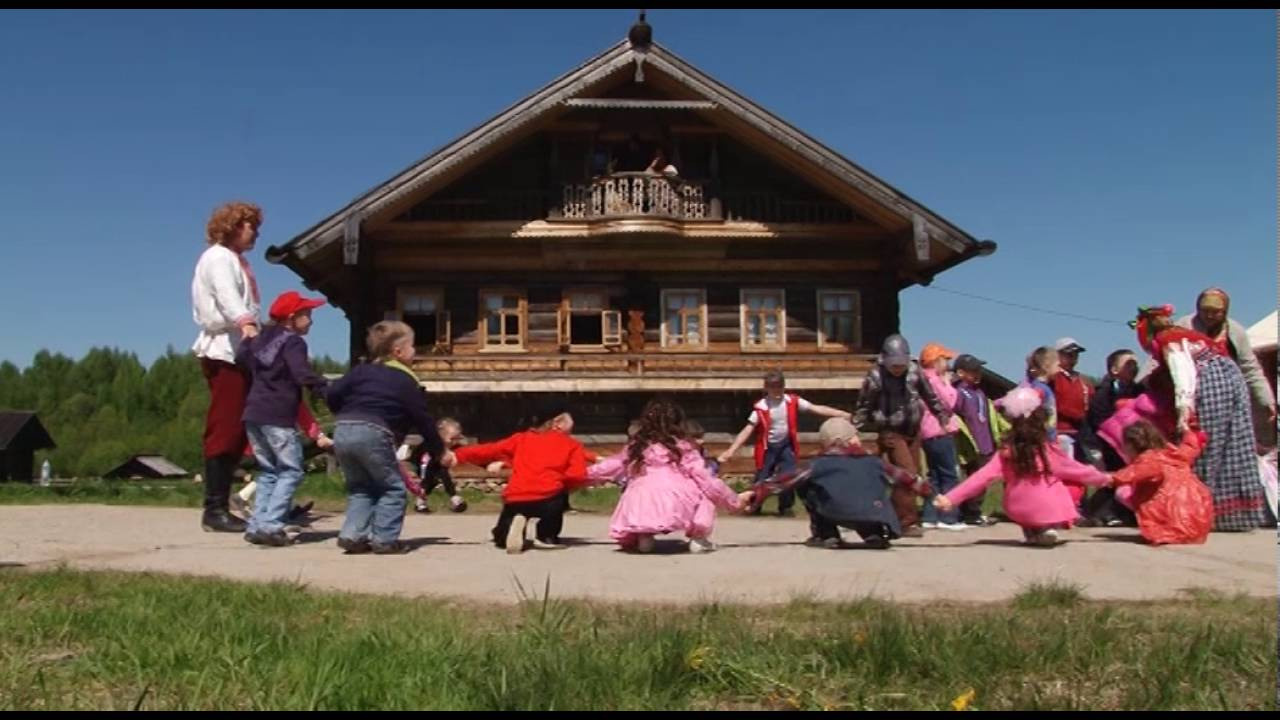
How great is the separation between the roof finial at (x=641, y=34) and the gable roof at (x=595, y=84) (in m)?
0.08

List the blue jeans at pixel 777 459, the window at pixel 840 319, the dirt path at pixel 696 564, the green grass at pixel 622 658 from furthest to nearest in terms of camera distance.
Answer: the window at pixel 840 319 → the blue jeans at pixel 777 459 → the dirt path at pixel 696 564 → the green grass at pixel 622 658

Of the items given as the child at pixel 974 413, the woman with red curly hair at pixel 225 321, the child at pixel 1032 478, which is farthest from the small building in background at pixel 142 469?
the child at pixel 1032 478

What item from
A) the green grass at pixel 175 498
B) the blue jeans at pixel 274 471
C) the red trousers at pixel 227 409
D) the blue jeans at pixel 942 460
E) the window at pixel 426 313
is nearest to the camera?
the blue jeans at pixel 274 471

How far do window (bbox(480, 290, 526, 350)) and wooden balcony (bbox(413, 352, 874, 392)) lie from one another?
399mm

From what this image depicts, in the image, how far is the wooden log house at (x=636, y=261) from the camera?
64.5ft

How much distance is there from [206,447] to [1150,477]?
6410 millimetres

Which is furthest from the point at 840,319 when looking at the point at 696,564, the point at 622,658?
the point at 622,658

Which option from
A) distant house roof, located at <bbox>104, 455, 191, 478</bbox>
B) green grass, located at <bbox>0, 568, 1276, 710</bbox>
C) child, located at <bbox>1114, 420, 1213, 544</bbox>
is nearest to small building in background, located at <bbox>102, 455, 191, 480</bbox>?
distant house roof, located at <bbox>104, 455, 191, 478</bbox>

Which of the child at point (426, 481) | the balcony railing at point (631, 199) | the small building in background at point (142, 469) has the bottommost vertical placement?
the small building in background at point (142, 469)

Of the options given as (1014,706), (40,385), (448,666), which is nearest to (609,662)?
(448,666)

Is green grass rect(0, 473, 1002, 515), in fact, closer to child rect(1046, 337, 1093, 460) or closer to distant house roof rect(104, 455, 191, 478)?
child rect(1046, 337, 1093, 460)

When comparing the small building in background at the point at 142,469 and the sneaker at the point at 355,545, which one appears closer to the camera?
the sneaker at the point at 355,545

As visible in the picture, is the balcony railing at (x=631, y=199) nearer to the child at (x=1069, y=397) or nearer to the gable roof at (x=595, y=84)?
the gable roof at (x=595, y=84)

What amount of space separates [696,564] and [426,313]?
15.4m
